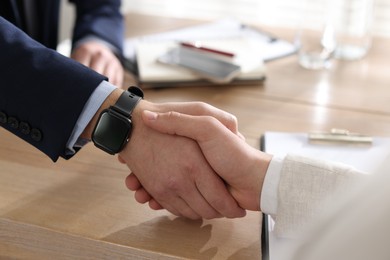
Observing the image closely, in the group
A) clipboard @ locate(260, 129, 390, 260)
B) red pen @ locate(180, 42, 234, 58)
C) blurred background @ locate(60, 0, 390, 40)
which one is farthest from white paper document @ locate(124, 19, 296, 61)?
blurred background @ locate(60, 0, 390, 40)

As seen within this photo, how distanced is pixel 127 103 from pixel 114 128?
0.16 ft

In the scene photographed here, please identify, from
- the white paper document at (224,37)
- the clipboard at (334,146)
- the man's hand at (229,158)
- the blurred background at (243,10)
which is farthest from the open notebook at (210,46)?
the blurred background at (243,10)

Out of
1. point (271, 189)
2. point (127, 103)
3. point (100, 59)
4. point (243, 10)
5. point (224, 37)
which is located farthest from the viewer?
point (243, 10)

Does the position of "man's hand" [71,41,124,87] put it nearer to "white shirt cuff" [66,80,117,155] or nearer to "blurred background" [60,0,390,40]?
"white shirt cuff" [66,80,117,155]

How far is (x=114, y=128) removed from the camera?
89cm

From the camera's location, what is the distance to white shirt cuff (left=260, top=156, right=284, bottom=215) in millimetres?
800

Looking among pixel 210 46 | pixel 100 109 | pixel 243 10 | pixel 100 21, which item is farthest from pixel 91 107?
pixel 243 10

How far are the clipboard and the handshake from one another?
141mm

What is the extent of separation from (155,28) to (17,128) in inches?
30.7

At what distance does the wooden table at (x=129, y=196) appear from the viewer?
769 millimetres

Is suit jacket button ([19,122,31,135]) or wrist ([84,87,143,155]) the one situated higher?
wrist ([84,87,143,155])

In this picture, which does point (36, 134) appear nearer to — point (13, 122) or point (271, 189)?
Answer: point (13, 122)

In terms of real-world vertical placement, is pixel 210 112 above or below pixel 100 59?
above

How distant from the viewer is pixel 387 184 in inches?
14.9
